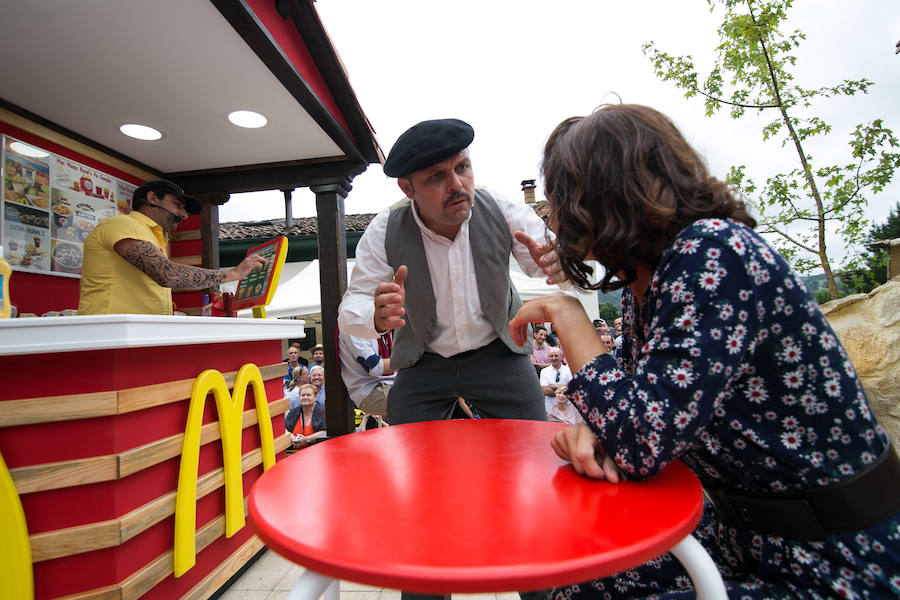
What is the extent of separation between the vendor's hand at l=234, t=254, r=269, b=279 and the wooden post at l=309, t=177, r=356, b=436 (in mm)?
1709

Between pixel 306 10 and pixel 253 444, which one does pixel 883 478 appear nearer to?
pixel 253 444

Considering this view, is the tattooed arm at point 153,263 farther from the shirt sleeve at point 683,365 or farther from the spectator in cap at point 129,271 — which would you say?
the shirt sleeve at point 683,365

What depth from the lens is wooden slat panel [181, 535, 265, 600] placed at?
2072 mm

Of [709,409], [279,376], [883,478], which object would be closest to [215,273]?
[279,376]

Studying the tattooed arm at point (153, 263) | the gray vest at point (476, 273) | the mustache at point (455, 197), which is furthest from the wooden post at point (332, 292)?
the mustache at point (455, 197)

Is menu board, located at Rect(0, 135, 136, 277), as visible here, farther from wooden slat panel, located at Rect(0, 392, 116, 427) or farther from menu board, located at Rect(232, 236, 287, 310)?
wooden slat panel, located at Rect(0, 392, 116, 427)

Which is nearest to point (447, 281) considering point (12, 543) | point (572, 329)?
point (572, 329)

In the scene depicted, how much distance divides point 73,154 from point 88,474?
125 inches

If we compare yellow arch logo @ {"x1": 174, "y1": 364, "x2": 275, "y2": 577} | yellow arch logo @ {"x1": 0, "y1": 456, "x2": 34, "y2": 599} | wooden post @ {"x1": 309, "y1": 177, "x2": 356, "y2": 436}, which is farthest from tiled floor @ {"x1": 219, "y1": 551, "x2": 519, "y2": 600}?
wooden post @ {"x1": 309, "y1": 177, "x2": 356, "y2": 436}

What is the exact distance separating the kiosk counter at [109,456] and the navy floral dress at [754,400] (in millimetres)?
1646

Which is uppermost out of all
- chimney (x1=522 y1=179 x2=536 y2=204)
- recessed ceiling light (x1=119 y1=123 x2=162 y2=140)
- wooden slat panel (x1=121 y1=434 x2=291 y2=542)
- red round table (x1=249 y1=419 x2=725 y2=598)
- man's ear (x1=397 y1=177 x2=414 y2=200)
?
chimney (x1=522 y1=179 x2=536 y2=204)

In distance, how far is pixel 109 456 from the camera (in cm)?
163

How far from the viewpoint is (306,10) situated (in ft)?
9.85

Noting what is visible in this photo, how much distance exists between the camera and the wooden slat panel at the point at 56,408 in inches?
59.4
